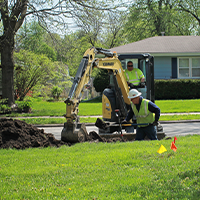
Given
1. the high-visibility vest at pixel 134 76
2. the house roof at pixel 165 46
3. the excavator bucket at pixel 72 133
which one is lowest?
the excavator bucket at pixel 72 133

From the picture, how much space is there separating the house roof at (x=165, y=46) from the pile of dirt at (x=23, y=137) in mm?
19338

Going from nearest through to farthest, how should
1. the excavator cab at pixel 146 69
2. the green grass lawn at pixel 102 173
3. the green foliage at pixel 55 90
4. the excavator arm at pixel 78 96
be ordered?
1. the green grass lawn at pixel 102 173
2. the excavator arm at pixel 78 96
3. the excavator cab at pixel 146 69
4. the green foliage at pixel 55 90

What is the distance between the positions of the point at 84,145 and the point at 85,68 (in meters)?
2.10

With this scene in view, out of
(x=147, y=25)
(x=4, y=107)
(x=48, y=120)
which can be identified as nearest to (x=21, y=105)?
(x=4, y=107)

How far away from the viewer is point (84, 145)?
25.9ft

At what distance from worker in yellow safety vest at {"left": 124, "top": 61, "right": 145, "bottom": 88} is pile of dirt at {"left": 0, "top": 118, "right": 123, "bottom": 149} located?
2.40 meters

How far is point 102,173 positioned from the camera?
17.4ft

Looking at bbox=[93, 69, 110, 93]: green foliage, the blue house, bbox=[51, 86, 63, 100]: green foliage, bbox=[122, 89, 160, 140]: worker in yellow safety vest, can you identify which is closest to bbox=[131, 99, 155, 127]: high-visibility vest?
bbox=[122, 89, 160, 140]: worker in yellow safety vest

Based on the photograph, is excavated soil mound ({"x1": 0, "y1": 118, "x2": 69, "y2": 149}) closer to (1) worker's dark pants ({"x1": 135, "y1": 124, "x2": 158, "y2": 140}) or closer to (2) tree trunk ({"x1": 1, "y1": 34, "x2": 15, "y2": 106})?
(1) worker's dark pants ({"x1": 135, "y1": 124, "x2": 158, "y2": 140})

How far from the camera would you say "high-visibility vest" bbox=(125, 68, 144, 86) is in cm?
1038

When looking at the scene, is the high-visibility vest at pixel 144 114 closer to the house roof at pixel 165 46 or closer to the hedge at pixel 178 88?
the hedge at pixel 178 88

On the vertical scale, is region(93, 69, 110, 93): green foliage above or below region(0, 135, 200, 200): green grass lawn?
above

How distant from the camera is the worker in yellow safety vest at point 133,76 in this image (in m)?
10.4

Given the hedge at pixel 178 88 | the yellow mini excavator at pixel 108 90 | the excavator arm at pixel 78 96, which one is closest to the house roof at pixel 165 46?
the hedge at pixel 178 88
